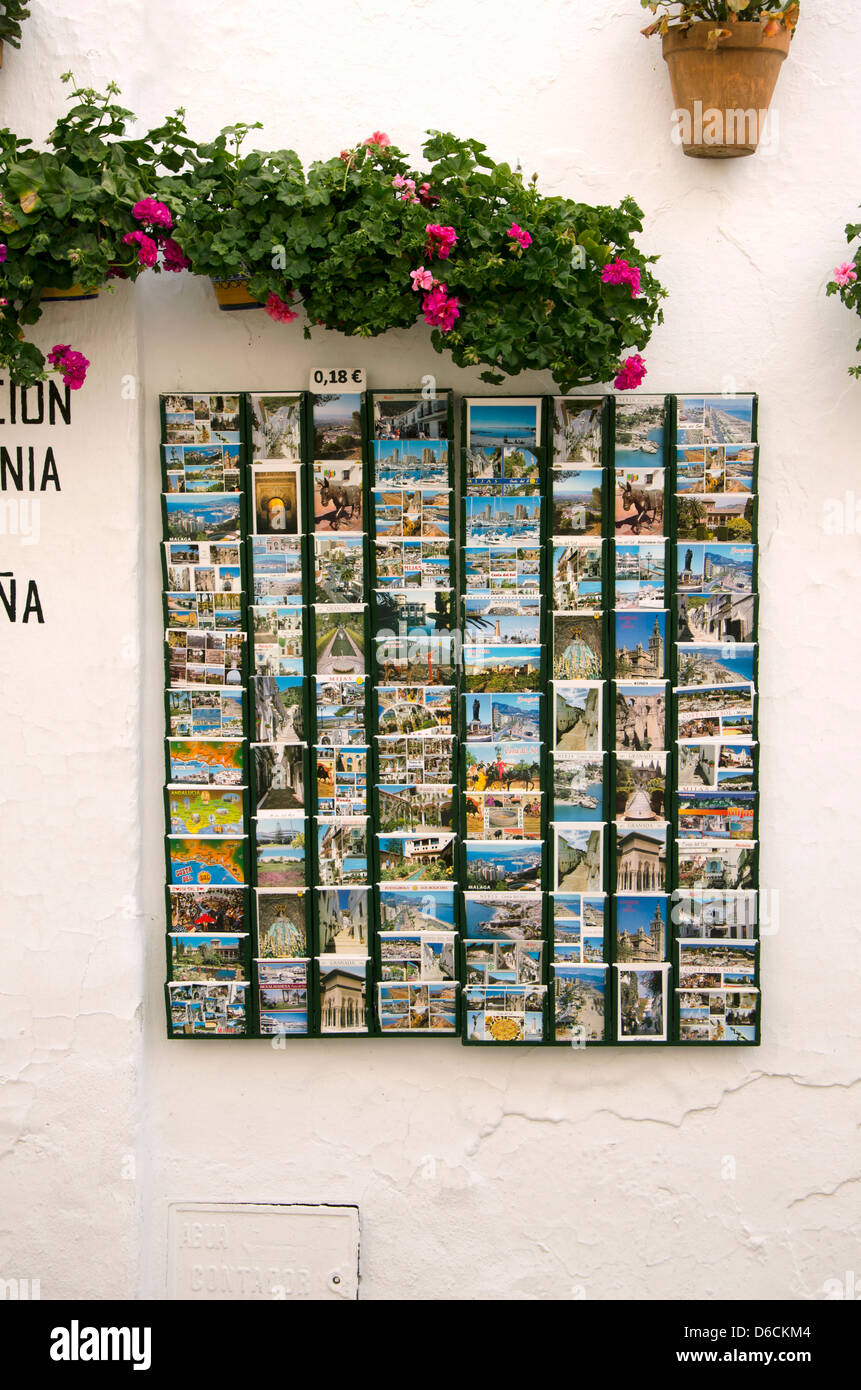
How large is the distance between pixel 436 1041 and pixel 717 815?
99cm

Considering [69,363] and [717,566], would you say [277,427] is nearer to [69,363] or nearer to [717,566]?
[69,363]

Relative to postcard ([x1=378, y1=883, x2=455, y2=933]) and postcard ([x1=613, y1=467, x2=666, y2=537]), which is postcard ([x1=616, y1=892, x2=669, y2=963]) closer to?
postcard ([x1=378, y1=883, x2=455, y2=933])

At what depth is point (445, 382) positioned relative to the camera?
310 centimetres

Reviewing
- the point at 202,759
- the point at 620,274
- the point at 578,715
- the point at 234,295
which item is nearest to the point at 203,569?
the point at 202,759

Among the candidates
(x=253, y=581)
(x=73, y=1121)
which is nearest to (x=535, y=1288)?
(x=73, y=1121)

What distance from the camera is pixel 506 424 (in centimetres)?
306

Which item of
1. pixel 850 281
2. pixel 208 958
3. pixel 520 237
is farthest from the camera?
pixel 208 958

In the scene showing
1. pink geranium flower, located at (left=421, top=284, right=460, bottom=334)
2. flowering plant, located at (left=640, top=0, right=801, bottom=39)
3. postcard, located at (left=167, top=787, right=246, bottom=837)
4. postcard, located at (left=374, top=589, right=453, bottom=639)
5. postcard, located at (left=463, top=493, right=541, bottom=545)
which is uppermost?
flowering plant, located at (left=640, top=0, right=801, bottom=39)

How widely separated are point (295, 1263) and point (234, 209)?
275cm

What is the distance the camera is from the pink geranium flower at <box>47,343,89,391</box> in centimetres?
288

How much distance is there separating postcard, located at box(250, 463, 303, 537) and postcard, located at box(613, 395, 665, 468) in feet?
2.85

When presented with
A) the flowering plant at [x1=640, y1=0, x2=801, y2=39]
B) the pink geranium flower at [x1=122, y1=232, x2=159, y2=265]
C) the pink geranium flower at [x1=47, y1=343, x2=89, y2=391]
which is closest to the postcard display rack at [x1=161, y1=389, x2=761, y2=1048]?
the pink geranium flower at [x1=47, y1=343, x2=89, y2=391]

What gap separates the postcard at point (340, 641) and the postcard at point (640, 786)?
760 mm
